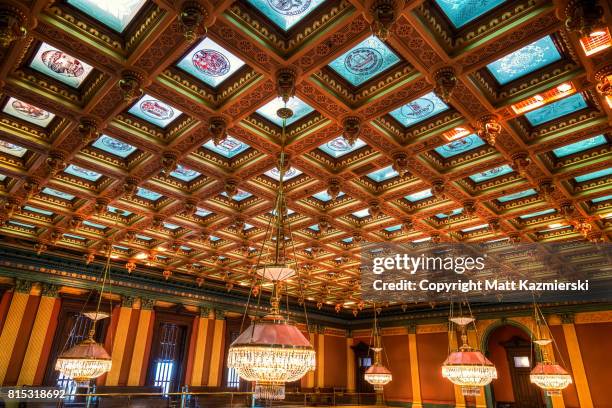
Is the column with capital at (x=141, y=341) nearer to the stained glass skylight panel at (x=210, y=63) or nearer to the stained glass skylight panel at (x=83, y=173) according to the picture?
the stained glass skylight panel at (x=83, y=173)

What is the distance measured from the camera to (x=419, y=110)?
538 centimetres

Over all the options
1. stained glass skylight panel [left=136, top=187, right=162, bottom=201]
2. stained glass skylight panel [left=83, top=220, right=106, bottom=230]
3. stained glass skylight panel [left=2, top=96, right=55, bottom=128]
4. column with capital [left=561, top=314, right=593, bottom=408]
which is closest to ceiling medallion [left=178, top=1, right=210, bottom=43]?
stained glass skylight panel [left=2, top=96, right=55, bottom=128]

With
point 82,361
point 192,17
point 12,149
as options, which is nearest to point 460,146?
point 192,17

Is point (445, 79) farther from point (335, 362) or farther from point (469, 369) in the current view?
point (335, 362)

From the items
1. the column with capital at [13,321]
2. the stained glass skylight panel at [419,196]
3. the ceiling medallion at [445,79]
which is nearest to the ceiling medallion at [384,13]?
the ceiling medallion at [445,79]

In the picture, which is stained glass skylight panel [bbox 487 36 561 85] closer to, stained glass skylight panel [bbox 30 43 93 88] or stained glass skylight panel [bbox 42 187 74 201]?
stained glass skylight panel [bbox 30 43 93 88]

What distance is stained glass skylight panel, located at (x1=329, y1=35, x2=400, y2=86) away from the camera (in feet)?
14.3

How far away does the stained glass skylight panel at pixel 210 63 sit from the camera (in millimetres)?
4402

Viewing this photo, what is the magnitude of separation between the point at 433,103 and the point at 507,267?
7.34m

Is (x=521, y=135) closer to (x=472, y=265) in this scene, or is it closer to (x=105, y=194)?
(x=472, y=265)

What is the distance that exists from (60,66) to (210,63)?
176 centimetres

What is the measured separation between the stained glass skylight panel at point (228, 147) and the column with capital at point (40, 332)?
26.4 feet

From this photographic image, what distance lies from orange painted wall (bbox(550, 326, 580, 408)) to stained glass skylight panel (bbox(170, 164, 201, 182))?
464 inches

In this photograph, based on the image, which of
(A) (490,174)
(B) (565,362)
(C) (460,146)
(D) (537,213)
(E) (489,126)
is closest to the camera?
(E) (489,126)
